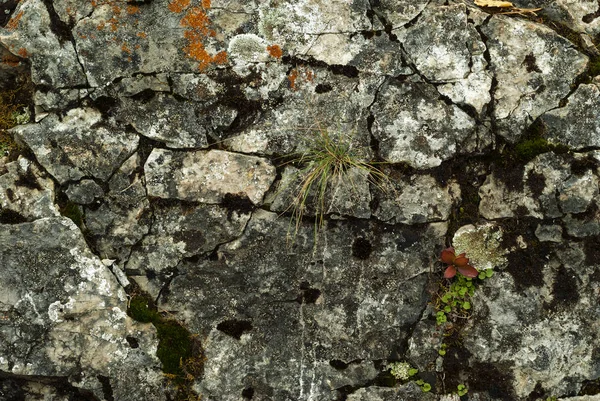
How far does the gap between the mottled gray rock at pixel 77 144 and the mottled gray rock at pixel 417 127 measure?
179cm

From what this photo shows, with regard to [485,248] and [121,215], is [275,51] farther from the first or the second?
[485,248]

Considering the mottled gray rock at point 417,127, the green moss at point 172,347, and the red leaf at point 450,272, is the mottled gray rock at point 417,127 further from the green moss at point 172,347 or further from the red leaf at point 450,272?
the green moss at point 172,347

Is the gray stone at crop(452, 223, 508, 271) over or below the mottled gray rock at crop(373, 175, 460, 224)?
below

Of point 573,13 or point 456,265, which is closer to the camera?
point 456,265

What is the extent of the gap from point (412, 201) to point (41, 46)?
2855 mm

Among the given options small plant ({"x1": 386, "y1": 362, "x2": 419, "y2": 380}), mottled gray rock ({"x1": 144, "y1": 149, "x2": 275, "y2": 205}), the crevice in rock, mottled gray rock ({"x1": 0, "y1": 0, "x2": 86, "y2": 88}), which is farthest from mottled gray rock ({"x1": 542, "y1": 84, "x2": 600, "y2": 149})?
the crevice in rock

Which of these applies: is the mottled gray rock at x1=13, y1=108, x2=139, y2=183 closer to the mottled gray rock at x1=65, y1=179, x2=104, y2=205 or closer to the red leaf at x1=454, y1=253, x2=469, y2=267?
the mottled gray rock at x1=65, y1=179, x2=104, y2=205

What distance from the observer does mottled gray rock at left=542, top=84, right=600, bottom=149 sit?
13.3 feet

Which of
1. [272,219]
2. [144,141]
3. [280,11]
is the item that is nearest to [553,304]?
[272,219]

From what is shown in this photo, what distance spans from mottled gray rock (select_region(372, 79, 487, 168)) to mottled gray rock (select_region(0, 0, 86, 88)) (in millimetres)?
2171

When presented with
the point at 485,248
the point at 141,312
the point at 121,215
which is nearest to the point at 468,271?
the point at 485,248

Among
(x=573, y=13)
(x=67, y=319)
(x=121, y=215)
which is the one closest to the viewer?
(x=67, y=319)

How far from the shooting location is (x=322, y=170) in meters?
3.93

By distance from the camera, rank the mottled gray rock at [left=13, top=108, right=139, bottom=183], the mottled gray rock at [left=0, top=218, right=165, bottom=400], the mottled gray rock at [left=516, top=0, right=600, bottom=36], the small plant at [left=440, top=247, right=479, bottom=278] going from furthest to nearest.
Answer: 1. the mottled gray rock at [left=516, top=0, right=600, bottom=36]
2. the small plant at [left=440, top=247, right=479, bottom=278]
3. the mottled gray rock at [left=13, top=108, right=139, bottom=183]
4. the mottled gray rock at [left=0, top=218, right=165, bottom=400]
